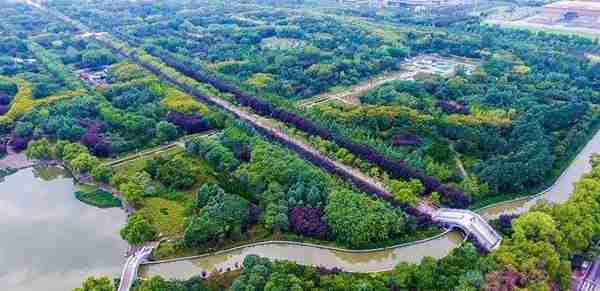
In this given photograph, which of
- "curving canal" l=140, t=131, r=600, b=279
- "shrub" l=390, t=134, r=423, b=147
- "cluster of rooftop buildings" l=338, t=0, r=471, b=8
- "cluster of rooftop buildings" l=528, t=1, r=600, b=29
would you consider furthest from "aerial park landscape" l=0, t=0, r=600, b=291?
"cluster of rooftop buildings" l=338, t=0, r=471, b=8

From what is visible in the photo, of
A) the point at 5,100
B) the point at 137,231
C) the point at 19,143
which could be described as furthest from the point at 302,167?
the point at 5,100

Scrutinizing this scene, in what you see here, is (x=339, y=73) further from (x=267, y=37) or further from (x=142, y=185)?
(x=142, y=185)

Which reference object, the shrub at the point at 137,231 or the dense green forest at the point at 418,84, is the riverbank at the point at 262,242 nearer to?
the shrub at the point at 137,231

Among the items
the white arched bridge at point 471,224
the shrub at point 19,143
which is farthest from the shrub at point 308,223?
the shrub at point 19,143

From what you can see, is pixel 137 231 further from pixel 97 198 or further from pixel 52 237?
pixel 97 198

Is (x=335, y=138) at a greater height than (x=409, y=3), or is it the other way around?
(x=409, y=3)

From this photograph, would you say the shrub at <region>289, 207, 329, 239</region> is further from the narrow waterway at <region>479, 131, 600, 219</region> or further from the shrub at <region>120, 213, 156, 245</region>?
the narrow waterway at <region>479, 131, 600, 219</region>

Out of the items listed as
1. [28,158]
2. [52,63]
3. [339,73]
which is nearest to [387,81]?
[339,73]
